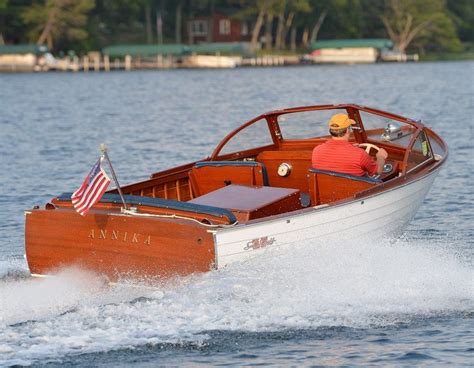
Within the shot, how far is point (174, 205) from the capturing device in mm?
11891

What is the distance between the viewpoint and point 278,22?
11669 cm

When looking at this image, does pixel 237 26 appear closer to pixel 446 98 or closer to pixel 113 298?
pixel 446 98

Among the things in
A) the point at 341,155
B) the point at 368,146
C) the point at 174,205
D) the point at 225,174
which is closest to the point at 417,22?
the point at 368,146

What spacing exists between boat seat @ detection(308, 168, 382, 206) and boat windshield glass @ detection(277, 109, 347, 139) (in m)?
1.99

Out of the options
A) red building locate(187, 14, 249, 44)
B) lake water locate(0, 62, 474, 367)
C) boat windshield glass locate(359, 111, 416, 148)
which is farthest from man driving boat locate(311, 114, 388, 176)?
red building locate(187, 14, 249, 44)

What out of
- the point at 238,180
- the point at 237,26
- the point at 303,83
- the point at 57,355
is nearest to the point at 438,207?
the point at 238,180

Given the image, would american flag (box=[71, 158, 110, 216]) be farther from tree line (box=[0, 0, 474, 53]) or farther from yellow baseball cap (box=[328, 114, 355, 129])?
tree line (box=[0, 0, 474, 53])

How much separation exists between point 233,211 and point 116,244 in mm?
1300

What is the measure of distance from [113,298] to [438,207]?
894 centimetres

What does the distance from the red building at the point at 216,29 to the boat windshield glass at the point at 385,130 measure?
9748 cm

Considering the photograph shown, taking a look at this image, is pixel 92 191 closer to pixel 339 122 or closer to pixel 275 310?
pixel 275 310

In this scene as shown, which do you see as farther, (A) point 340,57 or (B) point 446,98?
(A) point 340,57

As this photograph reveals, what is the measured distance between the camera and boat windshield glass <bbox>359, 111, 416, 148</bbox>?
51.2 ft

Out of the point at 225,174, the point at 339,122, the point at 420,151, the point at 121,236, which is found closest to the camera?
the point at 121,236
